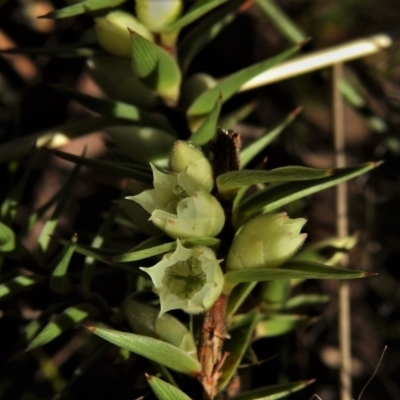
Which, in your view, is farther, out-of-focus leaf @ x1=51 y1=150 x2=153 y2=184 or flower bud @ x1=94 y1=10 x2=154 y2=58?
flower bud @ x1=94 y1=10 x2=154 y2=58

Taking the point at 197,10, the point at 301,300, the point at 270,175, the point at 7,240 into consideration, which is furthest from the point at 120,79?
the point at 301,300

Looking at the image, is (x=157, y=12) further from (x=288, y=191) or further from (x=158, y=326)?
(x=158, y=326)

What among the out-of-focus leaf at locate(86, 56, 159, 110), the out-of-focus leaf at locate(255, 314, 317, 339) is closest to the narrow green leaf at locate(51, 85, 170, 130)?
the out-of-focus leaf at locate(86, 56, 159, 110)

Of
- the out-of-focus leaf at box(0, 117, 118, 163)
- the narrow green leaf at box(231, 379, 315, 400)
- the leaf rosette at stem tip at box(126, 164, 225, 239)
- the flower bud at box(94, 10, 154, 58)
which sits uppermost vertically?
the flower bud at box(94, 10, 154, 58)

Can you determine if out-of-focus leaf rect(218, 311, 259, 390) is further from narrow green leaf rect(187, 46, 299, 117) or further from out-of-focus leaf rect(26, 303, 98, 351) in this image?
narrow green leaf rect(187, 46, 299, 117)

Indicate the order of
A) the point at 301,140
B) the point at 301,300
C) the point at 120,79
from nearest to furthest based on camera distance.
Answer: the point at 120,79, the point at 301,300, the point at 301,140

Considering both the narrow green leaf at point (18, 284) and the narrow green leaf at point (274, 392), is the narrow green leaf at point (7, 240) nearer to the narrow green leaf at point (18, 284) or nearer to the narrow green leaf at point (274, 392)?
the narrow green leaf at point (18, 284)

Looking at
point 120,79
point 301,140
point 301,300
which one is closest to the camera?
point 120,79

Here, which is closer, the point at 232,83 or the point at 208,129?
the point at 208,129
